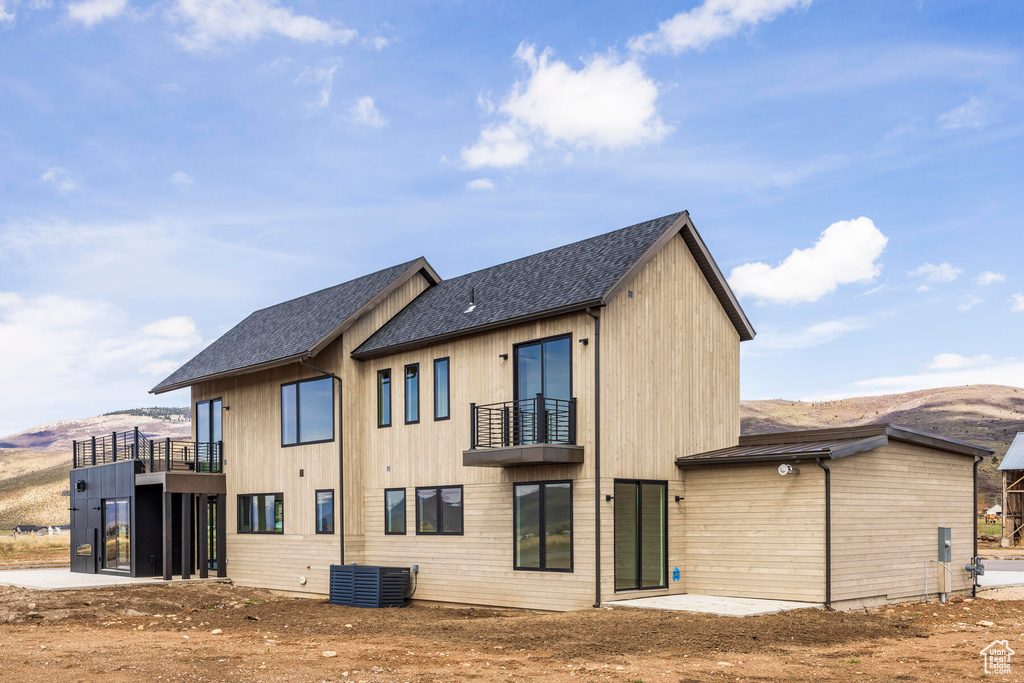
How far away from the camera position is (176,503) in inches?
1133

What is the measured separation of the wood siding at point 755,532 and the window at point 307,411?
918 centimetres

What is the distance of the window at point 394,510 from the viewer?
22.2 metres

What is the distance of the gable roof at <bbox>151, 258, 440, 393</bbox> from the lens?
923 inches

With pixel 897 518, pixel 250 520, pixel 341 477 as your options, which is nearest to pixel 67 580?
pixel 250 520

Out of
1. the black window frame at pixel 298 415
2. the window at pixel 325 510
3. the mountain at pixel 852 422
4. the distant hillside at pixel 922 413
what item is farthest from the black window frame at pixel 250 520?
the distant hillside at pixel 922 413

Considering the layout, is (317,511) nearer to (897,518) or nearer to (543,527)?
(543,527)

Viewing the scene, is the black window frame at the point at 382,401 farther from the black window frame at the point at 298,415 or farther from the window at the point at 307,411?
the window at the point at 307,411

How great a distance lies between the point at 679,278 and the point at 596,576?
251 inches

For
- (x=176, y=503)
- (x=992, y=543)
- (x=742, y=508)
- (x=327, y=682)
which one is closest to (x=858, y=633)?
(x=742, y=508)

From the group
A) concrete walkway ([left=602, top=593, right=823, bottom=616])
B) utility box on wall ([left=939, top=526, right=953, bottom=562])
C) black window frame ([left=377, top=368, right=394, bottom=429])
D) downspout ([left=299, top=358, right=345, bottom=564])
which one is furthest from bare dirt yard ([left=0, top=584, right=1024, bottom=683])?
black window frame ([left=377, top=368, right=394, bottom=429])

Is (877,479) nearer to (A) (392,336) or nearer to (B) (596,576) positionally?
(B) (596,576)

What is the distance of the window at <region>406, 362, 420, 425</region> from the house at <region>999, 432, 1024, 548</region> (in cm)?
2918

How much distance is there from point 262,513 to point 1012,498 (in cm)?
3211

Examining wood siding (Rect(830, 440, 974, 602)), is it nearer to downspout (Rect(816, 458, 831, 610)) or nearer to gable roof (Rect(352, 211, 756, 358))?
downspout (Rect(816, 458, 831, 610))
